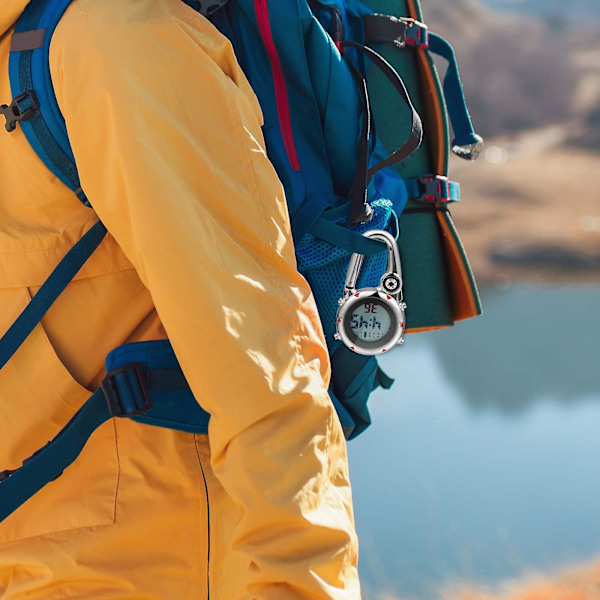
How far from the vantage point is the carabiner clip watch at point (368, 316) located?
103 cm

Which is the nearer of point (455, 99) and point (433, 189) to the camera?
point (433, 189)

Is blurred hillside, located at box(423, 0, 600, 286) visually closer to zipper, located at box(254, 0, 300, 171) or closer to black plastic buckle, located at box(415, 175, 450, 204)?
black plastic buckle, located at box(415, 175, 450, 204)

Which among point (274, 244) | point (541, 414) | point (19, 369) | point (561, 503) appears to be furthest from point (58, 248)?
point (541, 414)

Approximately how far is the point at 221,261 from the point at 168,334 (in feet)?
0.25

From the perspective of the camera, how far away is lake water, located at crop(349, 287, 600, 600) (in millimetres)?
3949

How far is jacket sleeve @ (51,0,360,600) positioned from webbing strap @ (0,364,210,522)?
108mm

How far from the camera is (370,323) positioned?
3.37 ft

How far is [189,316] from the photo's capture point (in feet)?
2.38

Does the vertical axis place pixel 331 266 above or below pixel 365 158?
below

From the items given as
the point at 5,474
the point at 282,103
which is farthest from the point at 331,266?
the point at 5,474

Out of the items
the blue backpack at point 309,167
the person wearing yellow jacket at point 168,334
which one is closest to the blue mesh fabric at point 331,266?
the blue backpack at point 309,167

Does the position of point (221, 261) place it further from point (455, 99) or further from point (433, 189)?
point (455, 99)

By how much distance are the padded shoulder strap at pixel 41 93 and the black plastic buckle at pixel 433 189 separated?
0.63 meters

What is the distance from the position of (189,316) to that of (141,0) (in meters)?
0.30
